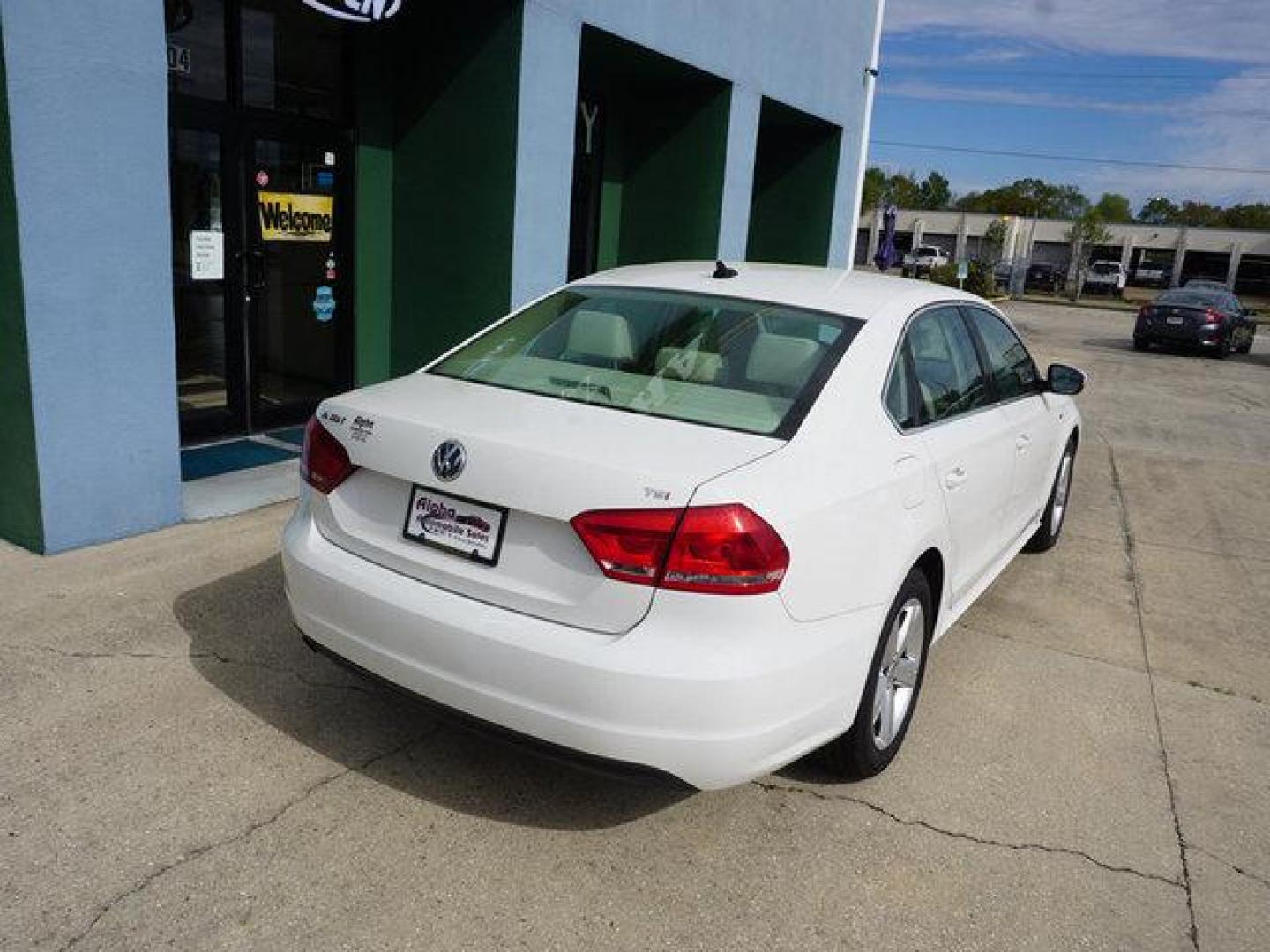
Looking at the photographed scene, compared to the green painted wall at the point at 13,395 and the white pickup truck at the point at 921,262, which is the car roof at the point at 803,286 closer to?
the green painted wall at the point at 13,395

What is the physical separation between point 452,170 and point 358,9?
1.58 metres

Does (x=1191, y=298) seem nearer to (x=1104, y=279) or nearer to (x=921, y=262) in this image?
(x=1104, y=279)

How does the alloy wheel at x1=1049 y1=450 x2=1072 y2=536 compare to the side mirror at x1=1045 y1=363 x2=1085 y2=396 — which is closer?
the side mirror at x1=1045 y1=363 x2=1085 y2=396

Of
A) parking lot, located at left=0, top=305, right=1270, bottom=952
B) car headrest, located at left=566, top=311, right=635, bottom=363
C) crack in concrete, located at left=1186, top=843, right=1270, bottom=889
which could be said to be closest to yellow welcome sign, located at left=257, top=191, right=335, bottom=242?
parking lot, located at left=0, top=305, right=1270, bottom=952

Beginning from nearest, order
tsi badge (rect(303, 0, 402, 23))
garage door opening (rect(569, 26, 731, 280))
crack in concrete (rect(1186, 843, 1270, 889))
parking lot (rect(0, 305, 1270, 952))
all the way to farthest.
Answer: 1. parking lot (rect(0, 305, 1270, 952))
2. crack in concrete (rect(1186, 843, 1270, 889))
3. tsi badge (rect(303, 0, 402, 23))
4. garage door opening (rect(569, 26, 731, 280))

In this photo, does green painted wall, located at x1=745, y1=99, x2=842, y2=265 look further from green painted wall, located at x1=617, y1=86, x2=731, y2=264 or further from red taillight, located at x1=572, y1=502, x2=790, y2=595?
red taillight, located at x1=572, y1=502, x2=790, y2=595

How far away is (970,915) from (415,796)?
5.28ft

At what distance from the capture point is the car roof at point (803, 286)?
3.62 metres

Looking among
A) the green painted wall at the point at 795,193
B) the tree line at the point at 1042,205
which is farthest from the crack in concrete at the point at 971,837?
the tree line at the point at 1042,205

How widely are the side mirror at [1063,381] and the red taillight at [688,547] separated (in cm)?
317

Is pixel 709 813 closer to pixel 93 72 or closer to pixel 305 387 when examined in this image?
pixel 93 72

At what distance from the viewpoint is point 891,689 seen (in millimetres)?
3402

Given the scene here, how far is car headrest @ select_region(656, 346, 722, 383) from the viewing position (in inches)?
132

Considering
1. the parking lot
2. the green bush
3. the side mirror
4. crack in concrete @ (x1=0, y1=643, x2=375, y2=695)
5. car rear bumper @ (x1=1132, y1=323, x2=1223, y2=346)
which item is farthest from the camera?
the green bush
